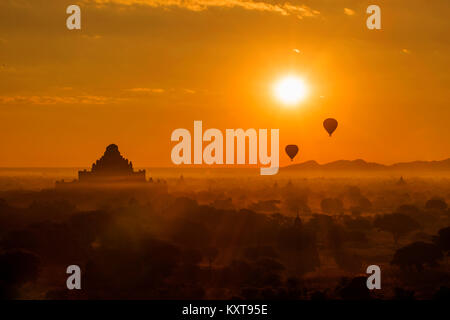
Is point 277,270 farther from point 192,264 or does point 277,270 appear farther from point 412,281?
point 412,281

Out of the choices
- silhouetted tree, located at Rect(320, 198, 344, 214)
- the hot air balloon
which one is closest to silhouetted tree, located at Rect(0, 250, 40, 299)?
the hot air balloon

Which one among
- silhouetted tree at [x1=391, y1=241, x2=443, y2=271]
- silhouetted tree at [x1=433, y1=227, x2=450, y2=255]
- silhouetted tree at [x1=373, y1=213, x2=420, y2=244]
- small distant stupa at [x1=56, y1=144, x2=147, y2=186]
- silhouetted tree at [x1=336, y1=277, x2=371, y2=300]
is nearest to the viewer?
silhouetted tree at [x1=336, y1=277, x2=371, y2=300]

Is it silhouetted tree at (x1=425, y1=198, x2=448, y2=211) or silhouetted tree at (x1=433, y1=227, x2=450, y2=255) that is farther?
silhouetted tree at (x1=425, y1=198, x2=448, y2=211)

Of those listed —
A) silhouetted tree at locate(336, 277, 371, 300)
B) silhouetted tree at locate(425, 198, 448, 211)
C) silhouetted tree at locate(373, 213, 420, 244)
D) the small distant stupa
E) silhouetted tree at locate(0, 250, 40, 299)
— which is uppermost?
the small distant stupa

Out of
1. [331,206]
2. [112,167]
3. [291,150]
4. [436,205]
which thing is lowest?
[291,150]

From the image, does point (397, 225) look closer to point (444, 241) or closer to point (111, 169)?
point (444, 241)

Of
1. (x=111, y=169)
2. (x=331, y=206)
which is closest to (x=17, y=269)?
(x=111, y=169)

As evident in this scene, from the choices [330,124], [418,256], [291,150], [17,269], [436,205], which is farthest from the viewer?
[436,205]

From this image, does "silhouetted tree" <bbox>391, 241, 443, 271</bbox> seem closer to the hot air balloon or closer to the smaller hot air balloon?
the hot air balloon
